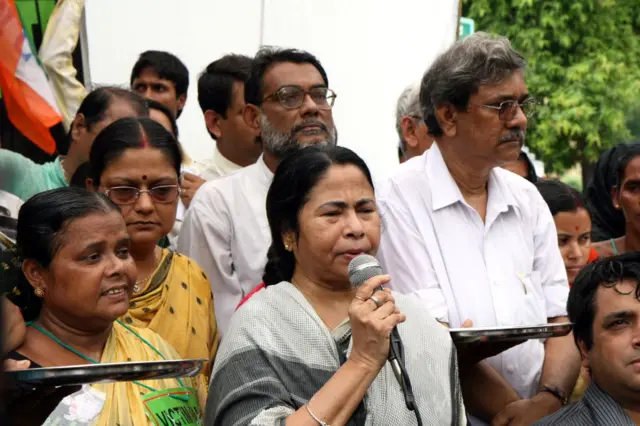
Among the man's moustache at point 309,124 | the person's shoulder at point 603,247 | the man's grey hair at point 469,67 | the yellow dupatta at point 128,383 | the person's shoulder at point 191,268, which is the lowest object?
the person's shoulder at point 603,247

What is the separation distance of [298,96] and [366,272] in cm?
190

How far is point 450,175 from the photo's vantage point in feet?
13.6

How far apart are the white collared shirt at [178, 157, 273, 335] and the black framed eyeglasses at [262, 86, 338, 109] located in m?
0.41

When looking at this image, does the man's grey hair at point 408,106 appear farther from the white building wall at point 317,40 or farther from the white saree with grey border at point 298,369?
the white saree with grey border at point 298,369

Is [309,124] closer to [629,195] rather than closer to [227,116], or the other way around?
[227,116]

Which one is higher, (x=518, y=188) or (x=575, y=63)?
(x=518, y=188)

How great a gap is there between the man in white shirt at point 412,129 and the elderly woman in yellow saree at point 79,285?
2.35m

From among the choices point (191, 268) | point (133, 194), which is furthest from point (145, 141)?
point (191, 268)

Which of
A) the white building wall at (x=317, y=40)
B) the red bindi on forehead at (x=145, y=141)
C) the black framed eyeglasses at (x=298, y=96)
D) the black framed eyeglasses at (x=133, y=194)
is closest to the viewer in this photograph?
the black framed eyeglasses at (x=133, y=194)

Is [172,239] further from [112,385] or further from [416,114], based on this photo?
[112,385]

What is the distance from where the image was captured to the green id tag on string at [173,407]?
3.38 meters

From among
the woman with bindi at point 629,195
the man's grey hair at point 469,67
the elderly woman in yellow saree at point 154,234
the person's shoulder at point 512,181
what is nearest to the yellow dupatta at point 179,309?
the elderly woman in yellow saree at point 154,234

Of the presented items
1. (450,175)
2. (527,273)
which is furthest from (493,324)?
(450,175)

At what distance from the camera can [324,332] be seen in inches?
125
